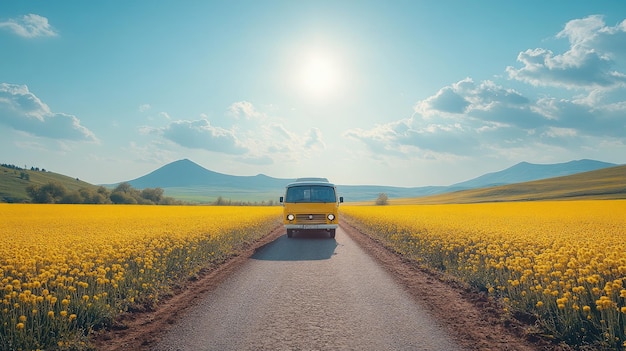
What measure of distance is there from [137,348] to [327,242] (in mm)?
13332

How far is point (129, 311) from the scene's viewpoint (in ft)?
23.2

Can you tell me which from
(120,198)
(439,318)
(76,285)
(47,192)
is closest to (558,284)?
(439,318)

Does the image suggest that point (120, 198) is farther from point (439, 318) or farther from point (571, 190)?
point (571, 190)

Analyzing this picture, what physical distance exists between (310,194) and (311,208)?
42.2 inches

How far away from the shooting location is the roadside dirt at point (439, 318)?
5.53 m

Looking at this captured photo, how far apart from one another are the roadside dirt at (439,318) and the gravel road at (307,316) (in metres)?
0.25

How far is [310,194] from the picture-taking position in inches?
802

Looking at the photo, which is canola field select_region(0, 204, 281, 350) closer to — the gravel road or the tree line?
the gravel road

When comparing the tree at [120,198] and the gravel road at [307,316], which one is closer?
the gravel road at [307,316]

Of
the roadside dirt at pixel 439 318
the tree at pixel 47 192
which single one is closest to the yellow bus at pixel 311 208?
the roadside dirt at pixel 439 318

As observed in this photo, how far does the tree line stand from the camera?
2744 inches

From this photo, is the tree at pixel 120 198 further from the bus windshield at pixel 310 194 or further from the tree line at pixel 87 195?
the bus windshield at pixel 310 194

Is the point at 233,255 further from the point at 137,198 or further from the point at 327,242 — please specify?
the point at 137,198

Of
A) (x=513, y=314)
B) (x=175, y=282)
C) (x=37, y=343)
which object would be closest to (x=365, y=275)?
(x=513, y=314)
